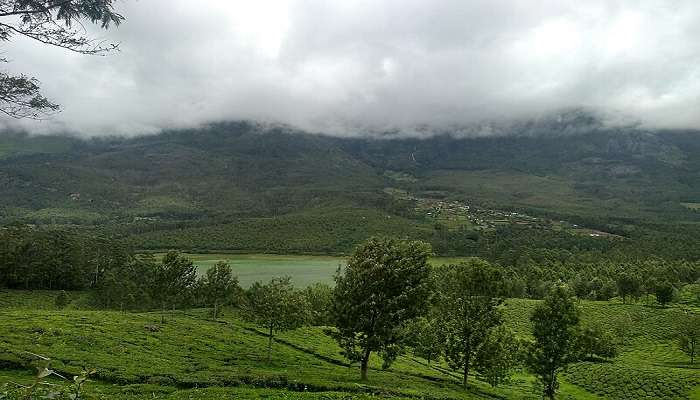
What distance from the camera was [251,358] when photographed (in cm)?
4312

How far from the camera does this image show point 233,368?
36844mm

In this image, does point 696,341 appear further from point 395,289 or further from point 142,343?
point 142,343

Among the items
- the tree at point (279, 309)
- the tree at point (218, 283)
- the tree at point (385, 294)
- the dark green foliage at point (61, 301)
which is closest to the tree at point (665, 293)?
the tree at point (385, 294)

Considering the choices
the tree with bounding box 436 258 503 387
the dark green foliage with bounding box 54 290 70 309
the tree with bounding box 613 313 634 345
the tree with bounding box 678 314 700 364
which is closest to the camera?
the tree with bounding box 436 258 503 387

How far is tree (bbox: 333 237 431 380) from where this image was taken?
115 ft

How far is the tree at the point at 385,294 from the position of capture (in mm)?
34906

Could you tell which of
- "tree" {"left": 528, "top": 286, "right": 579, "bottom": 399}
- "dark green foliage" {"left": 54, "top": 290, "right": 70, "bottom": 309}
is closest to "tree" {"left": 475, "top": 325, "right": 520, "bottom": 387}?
"tree" {"left": 528, "top": 286, "right": 579, "bottom": 399}

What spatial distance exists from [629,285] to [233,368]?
Answer: 109759mm

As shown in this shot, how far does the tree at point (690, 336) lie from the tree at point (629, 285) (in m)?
42.4

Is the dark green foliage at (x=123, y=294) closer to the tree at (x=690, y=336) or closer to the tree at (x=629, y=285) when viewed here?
the tree at (x=690, y=336)

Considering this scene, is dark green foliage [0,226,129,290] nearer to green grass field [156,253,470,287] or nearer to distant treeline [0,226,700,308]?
distant treeline [0,226,700,308]

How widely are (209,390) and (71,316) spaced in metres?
31.6

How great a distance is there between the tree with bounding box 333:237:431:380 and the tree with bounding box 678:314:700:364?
5670 centimetres

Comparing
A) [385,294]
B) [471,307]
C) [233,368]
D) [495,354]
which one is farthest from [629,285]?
[233,368]
